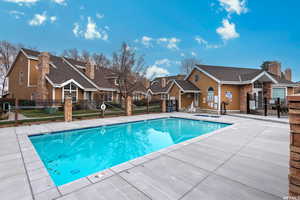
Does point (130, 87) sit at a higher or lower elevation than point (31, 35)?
lower

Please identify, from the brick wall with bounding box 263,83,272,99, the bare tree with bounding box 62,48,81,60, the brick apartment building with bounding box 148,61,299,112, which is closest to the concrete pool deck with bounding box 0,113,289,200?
the brick apartment building with bounding box 148,61,299,112

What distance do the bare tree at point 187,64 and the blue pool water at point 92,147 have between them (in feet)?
94.4

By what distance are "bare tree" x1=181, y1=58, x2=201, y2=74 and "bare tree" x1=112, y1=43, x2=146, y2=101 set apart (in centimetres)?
1878

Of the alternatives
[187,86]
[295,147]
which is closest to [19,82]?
[187,86]

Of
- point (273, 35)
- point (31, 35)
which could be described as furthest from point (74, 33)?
point (273, 35)

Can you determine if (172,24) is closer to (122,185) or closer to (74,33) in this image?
(74,33)

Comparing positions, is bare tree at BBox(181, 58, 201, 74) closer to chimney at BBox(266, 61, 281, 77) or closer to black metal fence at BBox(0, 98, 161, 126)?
chimney at BBox(266, 61, 281, 77)

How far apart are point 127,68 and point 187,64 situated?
71.7 ft

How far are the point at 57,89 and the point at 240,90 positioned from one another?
20.7 meters

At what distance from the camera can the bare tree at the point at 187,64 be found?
114 feet

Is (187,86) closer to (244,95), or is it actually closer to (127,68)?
(244,95)

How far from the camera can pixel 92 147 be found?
6.40 meters

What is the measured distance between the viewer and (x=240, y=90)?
1585cm

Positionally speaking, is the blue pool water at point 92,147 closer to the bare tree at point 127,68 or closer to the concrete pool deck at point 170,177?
the concrete pool deck at point 170,177
